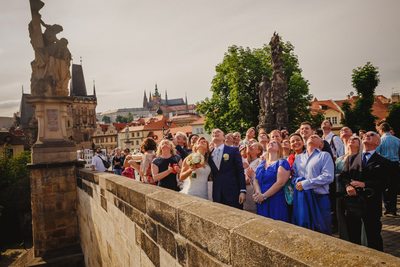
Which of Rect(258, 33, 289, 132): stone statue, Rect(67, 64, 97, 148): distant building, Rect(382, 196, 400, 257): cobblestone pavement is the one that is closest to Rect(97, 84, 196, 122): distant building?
Rect(67, 64, 97, 148): distant building

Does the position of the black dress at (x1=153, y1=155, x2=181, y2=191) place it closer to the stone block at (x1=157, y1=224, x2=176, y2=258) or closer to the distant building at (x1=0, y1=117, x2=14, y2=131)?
the stone block at (x1=157, y1=224, x2=176, y2=258)

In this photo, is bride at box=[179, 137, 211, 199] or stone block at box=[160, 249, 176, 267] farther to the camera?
bride at box=[179, 137, 211, 199]

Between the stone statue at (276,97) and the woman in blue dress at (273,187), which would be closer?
the woman in blue dress at (273,187)

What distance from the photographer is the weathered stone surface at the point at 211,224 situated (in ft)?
5.44

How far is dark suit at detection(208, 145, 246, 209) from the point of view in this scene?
13.4 feet

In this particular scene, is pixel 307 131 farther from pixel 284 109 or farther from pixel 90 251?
pixel 284 109

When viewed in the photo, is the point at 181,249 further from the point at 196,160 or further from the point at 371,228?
the point at 371,228

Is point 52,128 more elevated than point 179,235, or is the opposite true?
point 52,128

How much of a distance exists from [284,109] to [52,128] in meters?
11.0

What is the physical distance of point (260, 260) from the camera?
1362 millimetres

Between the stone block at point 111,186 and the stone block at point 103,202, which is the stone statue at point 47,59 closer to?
the stone block at point 103,202

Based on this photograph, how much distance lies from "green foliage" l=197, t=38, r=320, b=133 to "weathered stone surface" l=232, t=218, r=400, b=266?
85.6ft

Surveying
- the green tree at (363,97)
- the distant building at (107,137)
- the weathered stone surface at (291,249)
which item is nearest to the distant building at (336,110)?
the green tree at (363,97)

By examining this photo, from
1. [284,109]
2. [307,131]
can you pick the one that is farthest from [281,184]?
[284,109]
